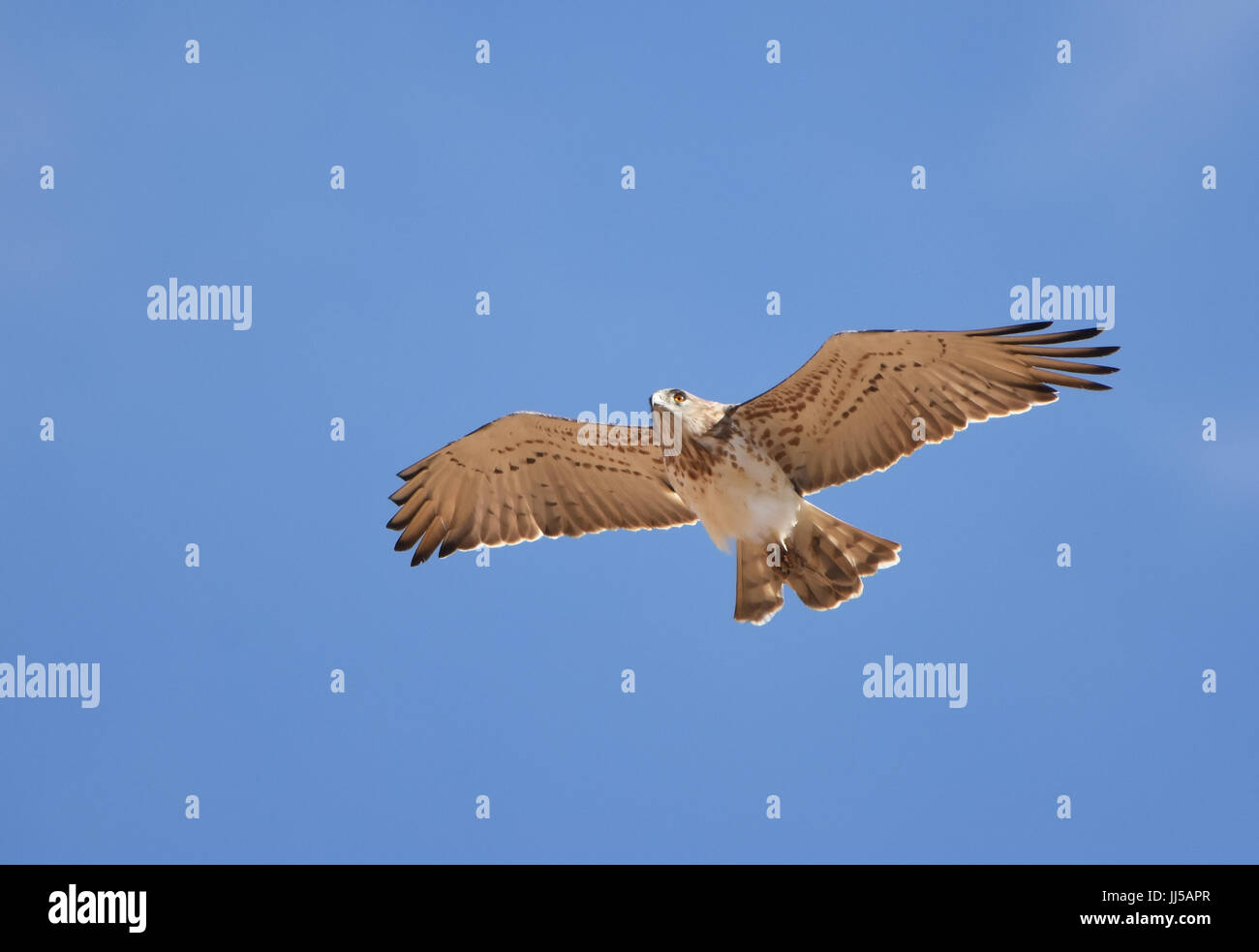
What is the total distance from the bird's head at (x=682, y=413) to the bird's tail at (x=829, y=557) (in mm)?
1177

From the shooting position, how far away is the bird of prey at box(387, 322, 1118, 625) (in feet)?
42.0

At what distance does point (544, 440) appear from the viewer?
14.3m

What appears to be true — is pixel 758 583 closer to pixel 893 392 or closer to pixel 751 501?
pixel 751 501

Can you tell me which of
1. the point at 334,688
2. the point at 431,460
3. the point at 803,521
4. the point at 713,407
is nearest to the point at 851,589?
the point at 803,521

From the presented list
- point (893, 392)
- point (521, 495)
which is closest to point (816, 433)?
point (893, 392)

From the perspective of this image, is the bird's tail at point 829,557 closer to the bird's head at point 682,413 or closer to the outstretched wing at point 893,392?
the outstretched wing at point 893,392

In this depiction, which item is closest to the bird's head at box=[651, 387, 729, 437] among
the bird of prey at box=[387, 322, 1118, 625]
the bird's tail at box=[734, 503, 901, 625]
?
the bird of prey at box=[387, 322, 1118, 625]

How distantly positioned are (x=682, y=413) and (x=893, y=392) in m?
1.88

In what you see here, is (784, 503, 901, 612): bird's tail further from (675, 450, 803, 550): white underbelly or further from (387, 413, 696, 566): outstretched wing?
(387, 413, 696, 566): outstretched wing

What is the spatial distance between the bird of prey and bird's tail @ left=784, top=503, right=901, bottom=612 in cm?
1

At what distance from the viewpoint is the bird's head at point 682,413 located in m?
13.2

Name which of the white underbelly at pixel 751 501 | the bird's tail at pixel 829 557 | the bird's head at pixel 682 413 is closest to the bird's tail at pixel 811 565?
the bird's tail at pixel 829 557

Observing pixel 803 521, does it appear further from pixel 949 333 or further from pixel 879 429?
pixel 949 333

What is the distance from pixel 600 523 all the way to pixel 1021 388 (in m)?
4.21
